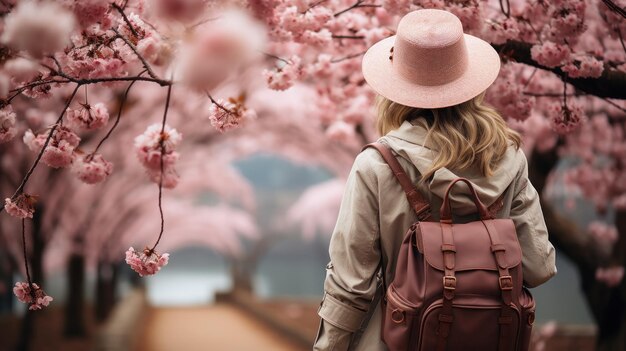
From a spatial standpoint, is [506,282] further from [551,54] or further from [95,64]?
[95,64]

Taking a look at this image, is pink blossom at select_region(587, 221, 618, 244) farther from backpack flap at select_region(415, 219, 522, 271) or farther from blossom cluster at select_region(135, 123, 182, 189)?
blossom cluster at select_region(135, 123, 182, 189)

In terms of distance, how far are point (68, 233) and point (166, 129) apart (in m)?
9.73

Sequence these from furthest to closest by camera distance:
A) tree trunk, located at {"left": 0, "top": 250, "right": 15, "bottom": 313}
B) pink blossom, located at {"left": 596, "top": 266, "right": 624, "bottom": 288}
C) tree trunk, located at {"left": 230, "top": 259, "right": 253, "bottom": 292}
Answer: tree trunk, located at {"left": 230, "top": 259, "right": 253, "bottom": 292}
tree trunk, located at {"left": 0, "top": 250, "right": 15, "bottom": 313}
pink blossom, located at {"left": 596, "top": 266, "right": 624, "bottom": 288}

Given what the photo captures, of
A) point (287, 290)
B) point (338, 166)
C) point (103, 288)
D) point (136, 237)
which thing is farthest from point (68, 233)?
point (287, 290)

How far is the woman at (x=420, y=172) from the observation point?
1.87 meters

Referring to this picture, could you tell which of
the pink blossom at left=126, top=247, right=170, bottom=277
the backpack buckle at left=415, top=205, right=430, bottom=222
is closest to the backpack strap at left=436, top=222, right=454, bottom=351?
the backpack buckle at left=415, top=205, right=430, bottom=222

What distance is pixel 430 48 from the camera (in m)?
1.99

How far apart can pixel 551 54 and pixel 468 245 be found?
3.90ft

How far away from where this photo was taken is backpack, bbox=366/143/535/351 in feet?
5.62

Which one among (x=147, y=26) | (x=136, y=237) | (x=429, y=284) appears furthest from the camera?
(x=136, y=237)

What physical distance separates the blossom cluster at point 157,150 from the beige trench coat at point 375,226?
0.56 meters

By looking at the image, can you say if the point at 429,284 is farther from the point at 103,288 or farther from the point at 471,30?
the point at 103,288

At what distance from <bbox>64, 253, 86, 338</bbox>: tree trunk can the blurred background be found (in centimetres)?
3

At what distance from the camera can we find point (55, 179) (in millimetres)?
7746
